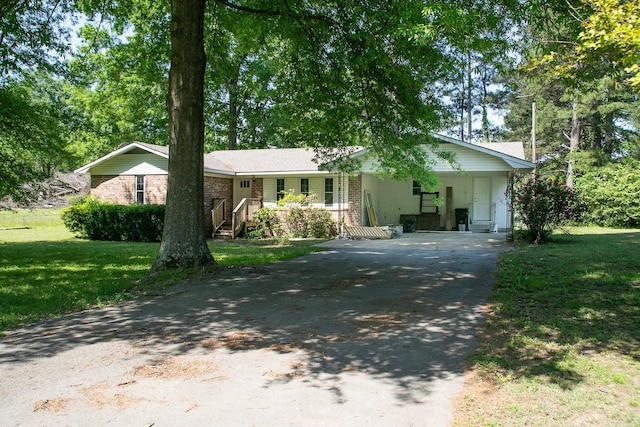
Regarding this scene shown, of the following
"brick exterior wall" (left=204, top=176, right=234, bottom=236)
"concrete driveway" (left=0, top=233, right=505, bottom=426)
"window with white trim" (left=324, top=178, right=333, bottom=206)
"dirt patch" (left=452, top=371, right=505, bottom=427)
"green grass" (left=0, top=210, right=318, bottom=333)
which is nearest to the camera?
"dirt patch" (left=452, top=371, right=505, bottom=427)

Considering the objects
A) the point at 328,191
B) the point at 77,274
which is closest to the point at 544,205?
the point at 328,191

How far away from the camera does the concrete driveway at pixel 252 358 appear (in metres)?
3.75

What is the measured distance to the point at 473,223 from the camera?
2288 centimetres

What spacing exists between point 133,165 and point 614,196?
75.9 feet

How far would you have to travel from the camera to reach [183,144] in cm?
1001

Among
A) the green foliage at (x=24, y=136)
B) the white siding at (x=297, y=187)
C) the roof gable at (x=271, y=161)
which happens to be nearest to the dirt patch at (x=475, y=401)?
the green foliage at (x=24, y=136)

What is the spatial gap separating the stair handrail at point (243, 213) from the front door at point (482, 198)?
33.0ft

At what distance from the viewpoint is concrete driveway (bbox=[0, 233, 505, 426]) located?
375cm

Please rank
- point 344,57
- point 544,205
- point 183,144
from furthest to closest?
1. point 544,205
2. point 344,57
3. point 183,144

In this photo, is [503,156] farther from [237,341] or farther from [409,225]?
[237,341]

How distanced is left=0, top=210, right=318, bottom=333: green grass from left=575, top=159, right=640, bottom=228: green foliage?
16.8m

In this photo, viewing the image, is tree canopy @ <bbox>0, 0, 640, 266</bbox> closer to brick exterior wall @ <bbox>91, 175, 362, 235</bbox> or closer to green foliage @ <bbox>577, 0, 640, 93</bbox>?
green foliage @ <bbox>577, 0, 640, 93</bbox>

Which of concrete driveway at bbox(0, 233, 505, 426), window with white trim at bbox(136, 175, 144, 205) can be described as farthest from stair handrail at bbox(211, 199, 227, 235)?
concrete driveway at bbox(0, 233, 505, 426)

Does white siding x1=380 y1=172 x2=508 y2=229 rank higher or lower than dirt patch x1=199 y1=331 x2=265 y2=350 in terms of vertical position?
higher
